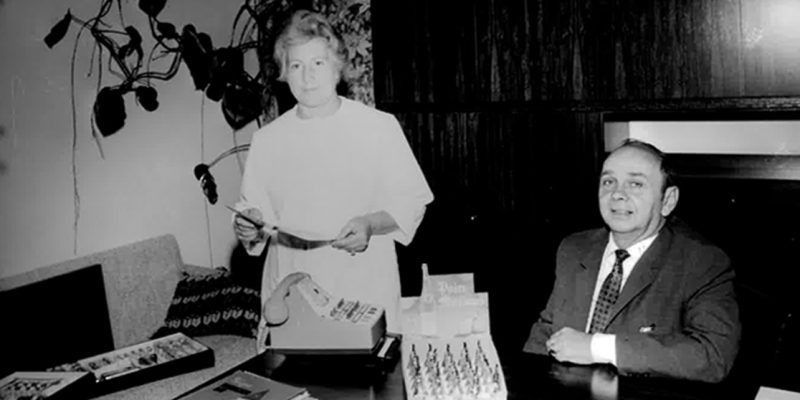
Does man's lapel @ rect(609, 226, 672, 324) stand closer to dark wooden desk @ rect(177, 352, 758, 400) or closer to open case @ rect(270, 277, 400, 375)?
dark wooden desk @ rect(177, 352, 758, 400)

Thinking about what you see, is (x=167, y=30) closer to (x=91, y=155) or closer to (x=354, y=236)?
(x=91, y=155)

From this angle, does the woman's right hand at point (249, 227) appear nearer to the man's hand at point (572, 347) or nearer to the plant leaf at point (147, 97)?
the plant leaf at point (147, 97)

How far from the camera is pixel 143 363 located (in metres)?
2.80

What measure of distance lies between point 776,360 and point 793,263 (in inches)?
36.8

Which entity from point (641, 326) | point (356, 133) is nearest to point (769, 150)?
point (641, 326)

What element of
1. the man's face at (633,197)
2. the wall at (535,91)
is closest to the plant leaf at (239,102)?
the wall at (535,91)

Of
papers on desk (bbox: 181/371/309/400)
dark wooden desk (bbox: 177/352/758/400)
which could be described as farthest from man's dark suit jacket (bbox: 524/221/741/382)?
papers on desk (bbox: 181/371/309/400)

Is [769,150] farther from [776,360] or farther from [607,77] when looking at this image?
[776,360]

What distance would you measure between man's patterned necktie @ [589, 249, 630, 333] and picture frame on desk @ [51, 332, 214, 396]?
138cm

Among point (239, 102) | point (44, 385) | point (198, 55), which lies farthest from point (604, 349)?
point (198, 55)

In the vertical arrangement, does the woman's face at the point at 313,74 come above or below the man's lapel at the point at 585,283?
above

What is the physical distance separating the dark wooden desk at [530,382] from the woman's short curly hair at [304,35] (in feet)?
3.37

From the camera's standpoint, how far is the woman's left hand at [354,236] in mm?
2668

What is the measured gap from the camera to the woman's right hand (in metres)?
2.61
